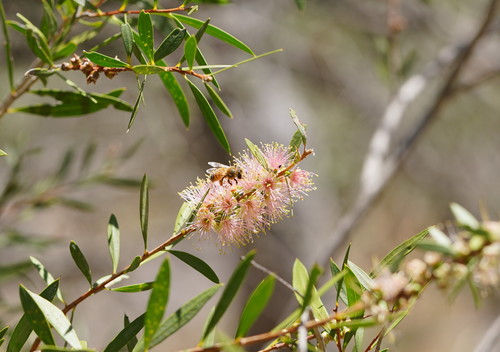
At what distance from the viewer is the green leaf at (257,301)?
391mm

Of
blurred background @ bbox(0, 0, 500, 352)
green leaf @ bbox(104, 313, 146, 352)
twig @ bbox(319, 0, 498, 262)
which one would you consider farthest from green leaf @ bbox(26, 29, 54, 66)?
twig @ bbox(319, 0, 498, 262)

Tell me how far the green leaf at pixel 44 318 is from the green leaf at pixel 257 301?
0.46ft

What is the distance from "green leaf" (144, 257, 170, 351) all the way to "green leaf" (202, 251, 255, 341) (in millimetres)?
46

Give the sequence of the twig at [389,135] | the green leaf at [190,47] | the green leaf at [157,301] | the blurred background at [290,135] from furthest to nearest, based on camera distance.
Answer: the blurred background at [290,135]
the twig at [389,135]
the green leaf at [190,47]
the green leaf at [157,301]

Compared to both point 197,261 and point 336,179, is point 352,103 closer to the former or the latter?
point 336,179

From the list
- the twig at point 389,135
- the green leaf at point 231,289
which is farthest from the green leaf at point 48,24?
the twig at point 389,135

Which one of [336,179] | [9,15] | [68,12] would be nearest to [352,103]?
[336,179]

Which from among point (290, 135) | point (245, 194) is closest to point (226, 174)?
point (245, 194)

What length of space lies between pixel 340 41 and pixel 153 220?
2179 mm

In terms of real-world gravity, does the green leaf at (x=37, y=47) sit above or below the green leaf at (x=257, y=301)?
above

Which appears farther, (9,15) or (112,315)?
(112,315)

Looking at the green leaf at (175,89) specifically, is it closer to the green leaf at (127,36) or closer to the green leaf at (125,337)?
the green leaf at (127,36)

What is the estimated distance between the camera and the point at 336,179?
346 cm

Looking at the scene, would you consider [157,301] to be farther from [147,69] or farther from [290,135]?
[290,135]
